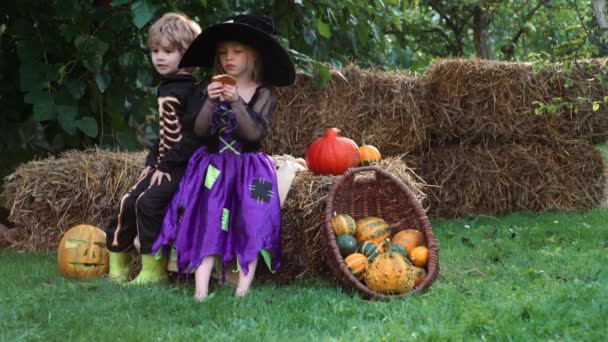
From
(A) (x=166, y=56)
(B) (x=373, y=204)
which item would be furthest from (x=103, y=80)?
(B) (x=373, y=204)

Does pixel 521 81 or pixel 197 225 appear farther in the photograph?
pixel 521 81

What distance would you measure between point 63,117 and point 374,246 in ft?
9.41

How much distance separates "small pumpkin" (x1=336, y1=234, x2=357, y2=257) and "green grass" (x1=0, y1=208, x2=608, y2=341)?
7.9 inches

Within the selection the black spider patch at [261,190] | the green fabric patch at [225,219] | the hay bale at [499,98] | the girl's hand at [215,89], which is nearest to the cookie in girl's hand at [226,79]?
the girl's hand at [215,89]

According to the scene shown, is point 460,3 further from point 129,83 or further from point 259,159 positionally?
point 259,159

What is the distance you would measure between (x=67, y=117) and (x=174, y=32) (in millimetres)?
1754

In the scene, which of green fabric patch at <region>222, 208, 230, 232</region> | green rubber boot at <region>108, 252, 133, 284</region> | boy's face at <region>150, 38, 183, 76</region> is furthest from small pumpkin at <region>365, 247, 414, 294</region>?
boy's face at <region>150, 38, 183, 76</region>

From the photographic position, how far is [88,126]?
5.55 m

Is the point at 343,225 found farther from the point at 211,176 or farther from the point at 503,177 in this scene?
the point at 503,177

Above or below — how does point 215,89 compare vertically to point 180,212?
above

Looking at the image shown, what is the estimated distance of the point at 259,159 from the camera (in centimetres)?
397

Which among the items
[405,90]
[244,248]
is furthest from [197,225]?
[405,90]

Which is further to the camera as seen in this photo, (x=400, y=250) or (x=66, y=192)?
(x=66, y=192)

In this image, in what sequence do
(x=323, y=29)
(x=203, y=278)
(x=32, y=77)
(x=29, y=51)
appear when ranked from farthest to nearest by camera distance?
(x=323, y=29), (x=29, y=51), (x=32, y=77), (x=203, y=278)
